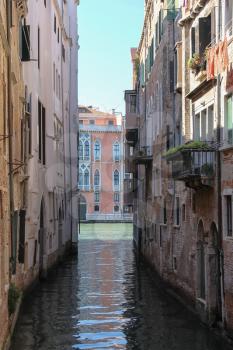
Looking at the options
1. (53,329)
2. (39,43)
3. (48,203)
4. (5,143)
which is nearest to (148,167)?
(48,203)

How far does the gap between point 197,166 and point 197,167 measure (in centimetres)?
5

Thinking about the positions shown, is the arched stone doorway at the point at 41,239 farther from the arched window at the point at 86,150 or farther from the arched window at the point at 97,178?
the arched window at the point at 97,178

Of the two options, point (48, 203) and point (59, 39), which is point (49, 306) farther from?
point (59, 39)

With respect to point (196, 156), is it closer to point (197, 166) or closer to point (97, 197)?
point (197, 166)

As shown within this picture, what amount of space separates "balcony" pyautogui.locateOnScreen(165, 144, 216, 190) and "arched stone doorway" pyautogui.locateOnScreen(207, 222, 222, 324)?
117cm

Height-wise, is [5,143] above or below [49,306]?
above

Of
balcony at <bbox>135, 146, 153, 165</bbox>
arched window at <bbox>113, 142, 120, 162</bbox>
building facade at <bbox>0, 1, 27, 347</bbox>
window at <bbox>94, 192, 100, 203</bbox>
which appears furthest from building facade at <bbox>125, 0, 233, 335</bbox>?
window at <bbox>94, 192, 100, 203</bbox>

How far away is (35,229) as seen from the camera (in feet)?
81.1

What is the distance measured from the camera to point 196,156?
16312mm

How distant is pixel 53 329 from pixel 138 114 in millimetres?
27897

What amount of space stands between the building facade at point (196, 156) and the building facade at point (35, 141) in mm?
4517

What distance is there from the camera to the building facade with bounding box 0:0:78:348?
1411cm

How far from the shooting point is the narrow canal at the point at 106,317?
1523 cm

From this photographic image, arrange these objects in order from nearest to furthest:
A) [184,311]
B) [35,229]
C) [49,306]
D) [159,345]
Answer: [159,345], [184,311], [49,306], [35,229]
